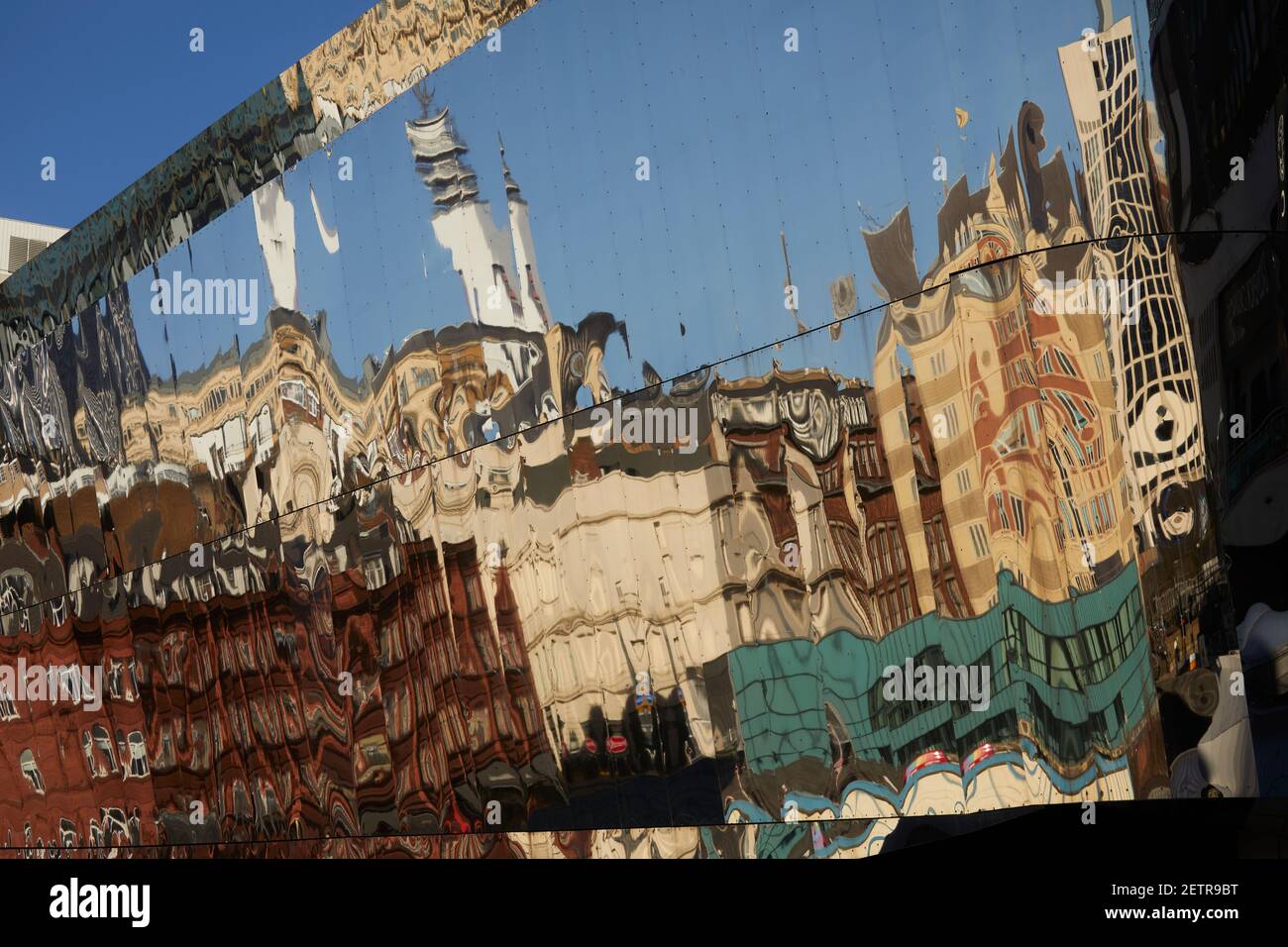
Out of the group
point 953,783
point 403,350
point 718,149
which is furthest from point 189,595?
point 953,783

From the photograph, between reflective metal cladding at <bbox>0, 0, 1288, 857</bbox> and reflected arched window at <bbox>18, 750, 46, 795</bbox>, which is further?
reflected arched window at <bbox>18, 750, 46, 795</bbox>

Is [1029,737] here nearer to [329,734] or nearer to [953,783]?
[953,783]

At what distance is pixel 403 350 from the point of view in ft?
24.3

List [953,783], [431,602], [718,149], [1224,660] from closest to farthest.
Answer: [1224,660]
[953,783]
[718,149]
[431,602]

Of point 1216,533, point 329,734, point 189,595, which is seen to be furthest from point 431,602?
point 1216,533

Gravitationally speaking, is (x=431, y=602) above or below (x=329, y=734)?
above

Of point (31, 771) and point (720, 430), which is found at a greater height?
point (720, 430)

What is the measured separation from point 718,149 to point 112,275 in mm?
5880

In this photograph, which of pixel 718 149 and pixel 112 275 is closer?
pixel 718 149

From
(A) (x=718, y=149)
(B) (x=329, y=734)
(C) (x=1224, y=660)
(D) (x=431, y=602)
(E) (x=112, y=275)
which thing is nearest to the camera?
(C) (x=1224, y=660)

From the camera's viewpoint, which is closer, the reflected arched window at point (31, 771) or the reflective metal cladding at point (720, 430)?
the reflective metal cladding at point (720, 430)

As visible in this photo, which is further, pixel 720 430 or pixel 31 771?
pixel 31 771
